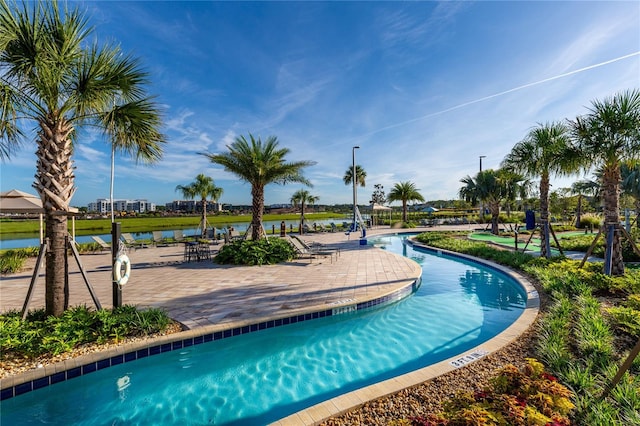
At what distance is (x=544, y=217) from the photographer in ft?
32.8

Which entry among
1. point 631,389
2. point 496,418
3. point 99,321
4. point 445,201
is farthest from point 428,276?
point 445,201

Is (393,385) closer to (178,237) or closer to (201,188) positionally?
(178,237)

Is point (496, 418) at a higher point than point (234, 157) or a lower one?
lower

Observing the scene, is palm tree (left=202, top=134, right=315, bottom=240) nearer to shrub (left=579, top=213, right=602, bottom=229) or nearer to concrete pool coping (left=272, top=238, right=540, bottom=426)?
concrete pool coping (left=272, top=238, right=540, bottom=426)

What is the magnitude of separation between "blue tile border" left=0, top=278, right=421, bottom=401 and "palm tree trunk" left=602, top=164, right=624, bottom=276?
5980 mm

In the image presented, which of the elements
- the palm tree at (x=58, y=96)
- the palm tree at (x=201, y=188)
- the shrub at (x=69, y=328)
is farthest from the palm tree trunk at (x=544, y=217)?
the palm tree at (x=201, y=188)

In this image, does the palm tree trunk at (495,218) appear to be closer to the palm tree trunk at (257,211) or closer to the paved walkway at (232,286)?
the paved walkway at (232,286)

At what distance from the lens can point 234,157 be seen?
12.2m

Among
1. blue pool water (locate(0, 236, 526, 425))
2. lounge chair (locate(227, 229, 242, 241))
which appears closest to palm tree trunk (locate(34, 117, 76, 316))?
blue pool water (locate(0, 236, 526, 425))

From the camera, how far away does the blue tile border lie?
3527 mm

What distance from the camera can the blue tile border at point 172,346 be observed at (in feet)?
11.6

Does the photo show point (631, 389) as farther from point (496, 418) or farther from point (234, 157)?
point (234, 157)

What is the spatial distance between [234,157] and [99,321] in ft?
28.9

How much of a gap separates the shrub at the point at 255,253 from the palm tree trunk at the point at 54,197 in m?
6.27
